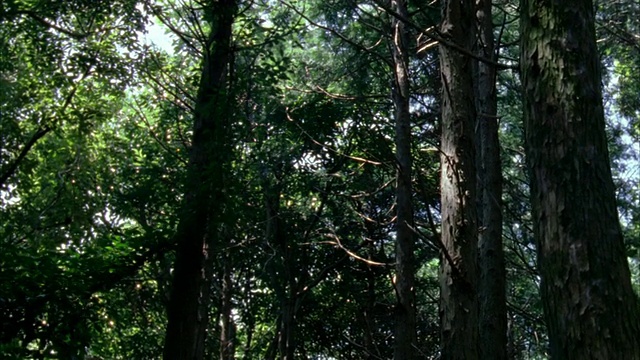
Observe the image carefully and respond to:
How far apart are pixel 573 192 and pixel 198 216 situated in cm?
529

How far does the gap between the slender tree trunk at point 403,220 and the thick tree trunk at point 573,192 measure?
11.1 ft

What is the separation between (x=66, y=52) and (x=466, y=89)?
9.11 m

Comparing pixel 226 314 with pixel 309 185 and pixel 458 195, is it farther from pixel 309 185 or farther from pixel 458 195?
pixel 458 195

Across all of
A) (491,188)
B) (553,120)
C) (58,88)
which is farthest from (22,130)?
(553,120)

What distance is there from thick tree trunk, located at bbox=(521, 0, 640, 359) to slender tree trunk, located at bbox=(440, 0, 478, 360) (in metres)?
1.43

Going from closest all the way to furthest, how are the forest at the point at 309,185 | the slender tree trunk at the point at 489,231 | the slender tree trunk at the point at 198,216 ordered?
the forest at the point at 309,185 < the slender tree trunk at the point at 198,216 < the slender tree trunk at the point at 489,231

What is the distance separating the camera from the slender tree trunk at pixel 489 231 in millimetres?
7500

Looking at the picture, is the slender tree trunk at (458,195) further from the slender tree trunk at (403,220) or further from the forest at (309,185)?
the slender tree trunk at (403,220)

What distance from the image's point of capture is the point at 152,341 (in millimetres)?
13672

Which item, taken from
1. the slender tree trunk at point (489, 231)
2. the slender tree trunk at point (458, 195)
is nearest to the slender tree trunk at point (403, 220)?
the slender tree trunk at point (489, 231)

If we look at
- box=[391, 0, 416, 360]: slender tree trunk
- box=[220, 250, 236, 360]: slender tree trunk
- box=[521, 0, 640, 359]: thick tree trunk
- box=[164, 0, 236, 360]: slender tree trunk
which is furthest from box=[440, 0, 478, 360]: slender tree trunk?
box=[220, 250, 236, 360]: slender tree trunk

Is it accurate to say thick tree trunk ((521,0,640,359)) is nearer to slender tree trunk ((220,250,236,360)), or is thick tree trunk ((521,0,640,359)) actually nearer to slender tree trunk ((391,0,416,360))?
slender tree trunk ((391,0,416,360))

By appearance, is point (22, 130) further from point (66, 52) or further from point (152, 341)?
point (152, 341)

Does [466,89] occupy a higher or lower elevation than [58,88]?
lower
